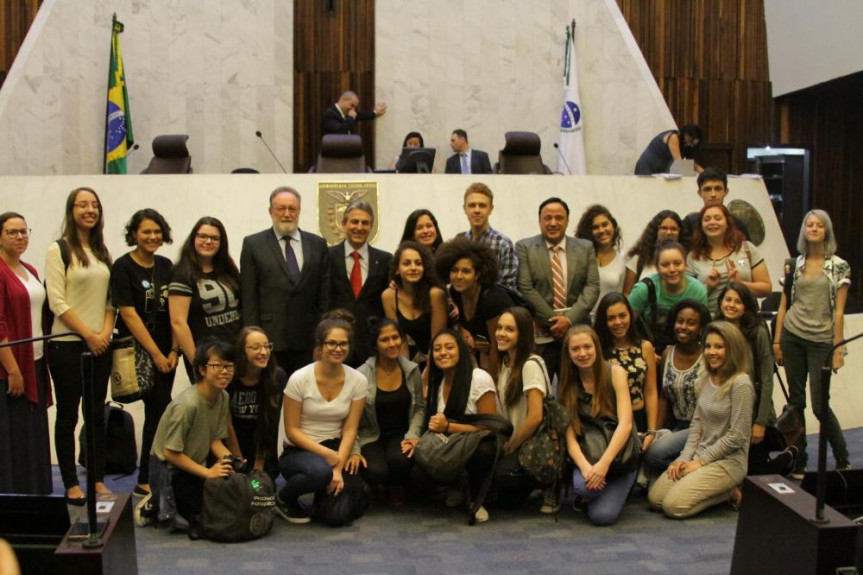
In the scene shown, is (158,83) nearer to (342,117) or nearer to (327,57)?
(327,57)

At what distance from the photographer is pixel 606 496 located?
5.38 m

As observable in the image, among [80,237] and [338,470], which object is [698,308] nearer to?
[338,470]

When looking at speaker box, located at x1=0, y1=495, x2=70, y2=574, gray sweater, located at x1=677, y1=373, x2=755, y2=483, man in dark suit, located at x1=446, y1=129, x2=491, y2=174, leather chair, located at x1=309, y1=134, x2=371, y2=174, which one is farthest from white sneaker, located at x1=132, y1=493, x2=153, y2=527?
man in dark suit, located at x1=446, y1=129, x2=491, y2=174

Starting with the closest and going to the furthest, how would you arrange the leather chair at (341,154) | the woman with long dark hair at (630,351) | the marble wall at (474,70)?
the woman with long dark hair at (630,351) → the leather chair at (341,154) → the marble wall at (474,70)

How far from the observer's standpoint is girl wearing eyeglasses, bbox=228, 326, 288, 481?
537 cm

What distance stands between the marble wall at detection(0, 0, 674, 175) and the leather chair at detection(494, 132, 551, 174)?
6.35 feet

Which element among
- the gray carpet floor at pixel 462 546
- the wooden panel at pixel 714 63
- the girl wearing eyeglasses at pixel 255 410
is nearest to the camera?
the gray carpet floor at pixel 462 546

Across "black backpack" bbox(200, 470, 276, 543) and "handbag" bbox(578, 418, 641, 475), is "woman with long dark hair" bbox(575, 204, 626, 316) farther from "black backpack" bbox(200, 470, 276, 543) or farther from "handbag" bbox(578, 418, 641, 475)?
"black backpack" bbox(200, 470, 276, 543)

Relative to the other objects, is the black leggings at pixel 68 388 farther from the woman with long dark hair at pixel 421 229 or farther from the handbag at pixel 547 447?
the handbag at pixel 547 447

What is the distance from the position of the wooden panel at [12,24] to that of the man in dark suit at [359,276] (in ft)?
27.7

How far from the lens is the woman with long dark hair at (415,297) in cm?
558

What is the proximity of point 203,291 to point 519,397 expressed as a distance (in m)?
1.63

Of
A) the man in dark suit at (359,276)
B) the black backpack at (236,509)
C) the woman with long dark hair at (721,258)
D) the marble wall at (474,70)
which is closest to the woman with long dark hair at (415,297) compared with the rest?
the man in dark suit at (359,276)

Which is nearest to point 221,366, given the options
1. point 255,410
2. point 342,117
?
point 255,410
